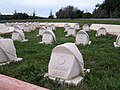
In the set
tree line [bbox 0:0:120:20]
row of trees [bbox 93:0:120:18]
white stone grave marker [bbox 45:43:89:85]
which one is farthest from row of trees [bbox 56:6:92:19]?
white stone grave marker [bbox 45:43:89:85]

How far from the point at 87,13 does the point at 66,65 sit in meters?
50.4

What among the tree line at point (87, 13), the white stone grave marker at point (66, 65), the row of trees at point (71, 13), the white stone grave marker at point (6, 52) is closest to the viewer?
the white stone grave marker at point (66, 65)

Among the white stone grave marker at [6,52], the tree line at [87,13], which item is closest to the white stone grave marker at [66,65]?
the white stone grave marker at [6,52]

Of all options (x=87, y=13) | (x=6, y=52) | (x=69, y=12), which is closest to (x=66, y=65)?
(x=6, y=52)

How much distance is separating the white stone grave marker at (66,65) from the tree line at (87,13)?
1614 inches

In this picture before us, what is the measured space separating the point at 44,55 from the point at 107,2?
41.4 metres

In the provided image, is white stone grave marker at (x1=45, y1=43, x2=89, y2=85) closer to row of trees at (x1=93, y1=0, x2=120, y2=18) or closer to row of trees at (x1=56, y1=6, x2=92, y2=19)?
row of trees at (x1=93, y1=0, x2=120, y2=18)

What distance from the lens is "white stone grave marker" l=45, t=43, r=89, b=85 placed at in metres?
5.36

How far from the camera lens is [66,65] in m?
5.43

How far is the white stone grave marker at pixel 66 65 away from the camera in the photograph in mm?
5363

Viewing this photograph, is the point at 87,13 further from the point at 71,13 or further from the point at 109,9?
the point at 109,9

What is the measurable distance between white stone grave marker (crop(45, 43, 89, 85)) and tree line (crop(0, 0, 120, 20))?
134ft

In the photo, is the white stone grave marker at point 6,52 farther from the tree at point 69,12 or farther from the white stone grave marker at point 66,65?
the tree at point 69,12

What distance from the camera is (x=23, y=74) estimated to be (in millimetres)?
5945
